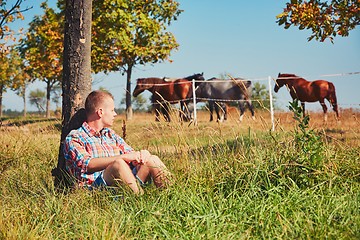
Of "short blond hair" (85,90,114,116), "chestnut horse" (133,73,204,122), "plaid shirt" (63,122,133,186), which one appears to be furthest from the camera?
"chestnut horse" (133,73,204,122)

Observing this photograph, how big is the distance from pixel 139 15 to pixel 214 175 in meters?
18.3

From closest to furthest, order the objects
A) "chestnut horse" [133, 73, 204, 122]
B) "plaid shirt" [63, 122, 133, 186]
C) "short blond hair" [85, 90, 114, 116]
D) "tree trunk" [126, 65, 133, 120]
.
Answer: "plaid shirt" [63, 122, 133, 186]
"short blond hair" [85, 90, 114, 116]
"chestnut horse" [133, 73, 204, 122]
"tree trunk" [126, 65, 133, 120]

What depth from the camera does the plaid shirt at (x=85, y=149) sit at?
4.65 meters

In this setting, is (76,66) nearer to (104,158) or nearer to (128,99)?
(104,158)

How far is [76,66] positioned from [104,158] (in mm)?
1543

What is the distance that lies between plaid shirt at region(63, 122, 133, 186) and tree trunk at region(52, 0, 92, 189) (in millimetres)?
714

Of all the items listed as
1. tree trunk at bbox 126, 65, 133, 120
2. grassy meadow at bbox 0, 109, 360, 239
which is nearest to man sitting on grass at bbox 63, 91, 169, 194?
grassy meadow at bbox 0, 109, 360, 239

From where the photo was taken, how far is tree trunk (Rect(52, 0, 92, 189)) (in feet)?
18.4

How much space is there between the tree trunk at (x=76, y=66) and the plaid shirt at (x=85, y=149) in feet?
2.34

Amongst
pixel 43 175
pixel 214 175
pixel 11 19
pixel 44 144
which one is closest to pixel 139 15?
pixel 11 19

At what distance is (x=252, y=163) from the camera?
441 cm

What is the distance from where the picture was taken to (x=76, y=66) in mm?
5656

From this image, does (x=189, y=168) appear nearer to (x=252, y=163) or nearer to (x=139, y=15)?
(x=252, y=163)

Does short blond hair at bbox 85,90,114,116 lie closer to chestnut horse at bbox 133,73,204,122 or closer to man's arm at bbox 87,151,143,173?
man's arm at bbox 87,151,143,173
